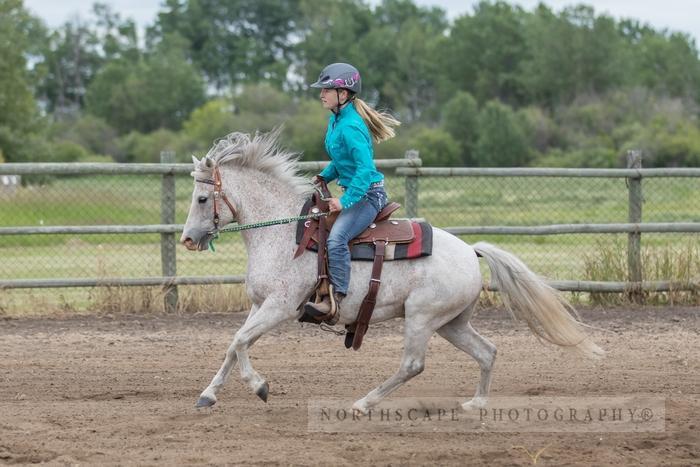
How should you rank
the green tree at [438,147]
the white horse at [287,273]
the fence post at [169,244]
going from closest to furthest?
1. the white horse at [287,273]
2. the fence post at [169,244]
3. the green tree at [438,147]

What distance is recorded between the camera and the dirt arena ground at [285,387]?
6.07 m

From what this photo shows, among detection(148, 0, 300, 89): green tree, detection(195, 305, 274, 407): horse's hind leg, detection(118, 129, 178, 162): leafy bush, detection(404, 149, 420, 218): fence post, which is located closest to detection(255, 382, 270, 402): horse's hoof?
detection(195, 305, 274, 407): horse's hind leg

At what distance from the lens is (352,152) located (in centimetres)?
701

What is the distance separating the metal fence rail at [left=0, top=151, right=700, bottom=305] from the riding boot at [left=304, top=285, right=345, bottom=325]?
14.6 ft

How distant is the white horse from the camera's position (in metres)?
7.07

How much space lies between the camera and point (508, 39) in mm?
73750

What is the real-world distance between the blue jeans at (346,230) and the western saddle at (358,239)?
7cm

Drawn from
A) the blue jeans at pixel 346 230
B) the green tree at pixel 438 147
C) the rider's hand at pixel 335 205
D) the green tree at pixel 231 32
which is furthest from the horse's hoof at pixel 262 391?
the green tree at pixel 231 32

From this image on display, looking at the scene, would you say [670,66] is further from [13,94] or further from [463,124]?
[13,94]

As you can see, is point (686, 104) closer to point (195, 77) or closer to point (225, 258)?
point (195, 77)

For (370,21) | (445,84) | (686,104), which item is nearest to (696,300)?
(686,104)

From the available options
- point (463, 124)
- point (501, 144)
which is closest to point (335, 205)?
point (501, 144)

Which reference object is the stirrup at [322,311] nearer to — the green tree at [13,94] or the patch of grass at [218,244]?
the patch of grass at [218,244]

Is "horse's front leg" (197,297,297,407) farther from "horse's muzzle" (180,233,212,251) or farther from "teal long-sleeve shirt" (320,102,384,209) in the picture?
"teal long-sleeve shirt" (320,102,384,209)
